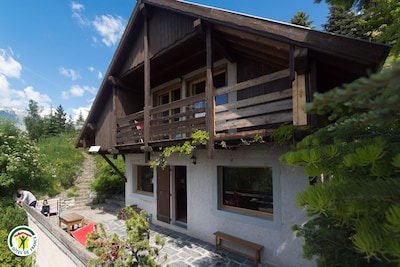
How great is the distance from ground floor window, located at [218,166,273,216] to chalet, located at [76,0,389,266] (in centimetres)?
3

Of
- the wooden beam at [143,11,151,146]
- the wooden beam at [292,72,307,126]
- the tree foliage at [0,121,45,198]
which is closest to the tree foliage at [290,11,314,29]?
the wooden beam at [143,11,151,146]

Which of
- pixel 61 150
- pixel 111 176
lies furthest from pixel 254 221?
pixel 61 150

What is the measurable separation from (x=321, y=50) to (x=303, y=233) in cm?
320

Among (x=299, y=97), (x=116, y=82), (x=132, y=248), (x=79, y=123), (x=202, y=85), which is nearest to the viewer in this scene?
(x=132, y=248)

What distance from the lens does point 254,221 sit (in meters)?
5.96

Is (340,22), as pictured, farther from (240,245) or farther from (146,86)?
(240,245)

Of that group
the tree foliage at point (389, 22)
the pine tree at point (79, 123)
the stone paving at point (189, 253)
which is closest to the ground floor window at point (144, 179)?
the stone paving at point (189, 253)

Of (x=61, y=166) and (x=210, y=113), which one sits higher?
(x=210, y=113)

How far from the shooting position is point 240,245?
5871 mm

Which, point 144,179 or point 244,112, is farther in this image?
point 144,179

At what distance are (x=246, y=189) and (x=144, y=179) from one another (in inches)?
233

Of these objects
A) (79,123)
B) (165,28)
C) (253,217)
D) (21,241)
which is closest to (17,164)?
(21,241)

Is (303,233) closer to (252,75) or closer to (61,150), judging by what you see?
(252,75)

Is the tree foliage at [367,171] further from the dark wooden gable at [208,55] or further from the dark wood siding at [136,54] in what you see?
the dark wood siding at [136,54]
